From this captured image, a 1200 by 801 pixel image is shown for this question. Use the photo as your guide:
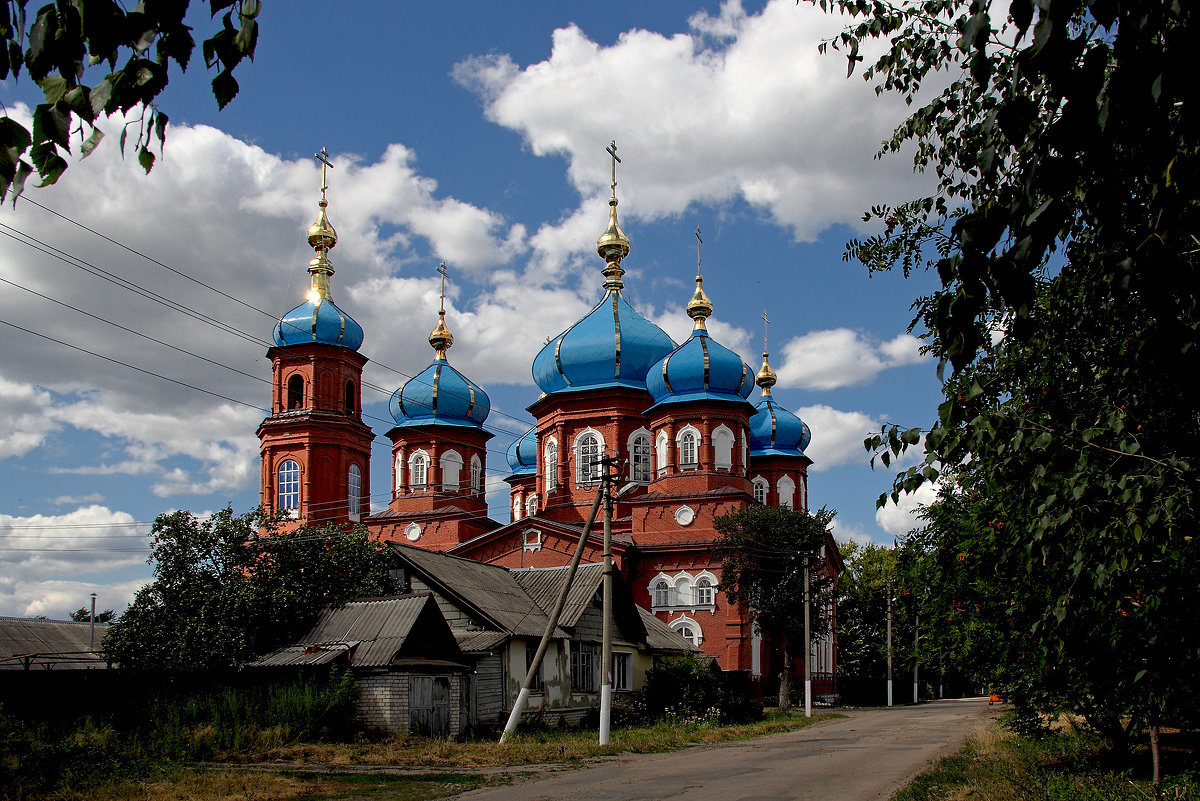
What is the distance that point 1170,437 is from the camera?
590cm

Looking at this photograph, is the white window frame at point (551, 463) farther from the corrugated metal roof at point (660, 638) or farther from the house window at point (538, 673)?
the house window at point (538, 673)

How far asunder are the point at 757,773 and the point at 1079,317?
9.18m

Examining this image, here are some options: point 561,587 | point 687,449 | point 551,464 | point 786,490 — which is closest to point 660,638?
point 561,587

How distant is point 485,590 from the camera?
78.5ft

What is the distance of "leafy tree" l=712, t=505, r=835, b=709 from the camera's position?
114ft

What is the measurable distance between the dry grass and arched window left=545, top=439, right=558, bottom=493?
795 inches

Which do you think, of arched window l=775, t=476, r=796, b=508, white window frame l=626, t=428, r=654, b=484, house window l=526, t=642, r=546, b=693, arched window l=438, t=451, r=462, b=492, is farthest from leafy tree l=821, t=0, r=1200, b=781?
arched window l=775, t=476, r=796, b=508

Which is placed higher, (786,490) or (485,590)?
(786,490)

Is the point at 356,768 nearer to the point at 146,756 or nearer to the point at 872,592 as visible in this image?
the point at 146,756

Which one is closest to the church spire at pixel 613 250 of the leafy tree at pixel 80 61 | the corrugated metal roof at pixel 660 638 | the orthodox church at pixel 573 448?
the orthodox church at pixel 573 448

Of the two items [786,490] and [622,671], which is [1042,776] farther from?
[786,490]

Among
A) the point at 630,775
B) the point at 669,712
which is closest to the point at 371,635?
the point at 630,775

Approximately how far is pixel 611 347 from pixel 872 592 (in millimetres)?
20726

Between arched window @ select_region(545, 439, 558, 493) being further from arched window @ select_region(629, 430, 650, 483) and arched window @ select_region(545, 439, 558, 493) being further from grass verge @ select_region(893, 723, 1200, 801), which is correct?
grass verge @ select_region(893, 723, 1200, 801)
